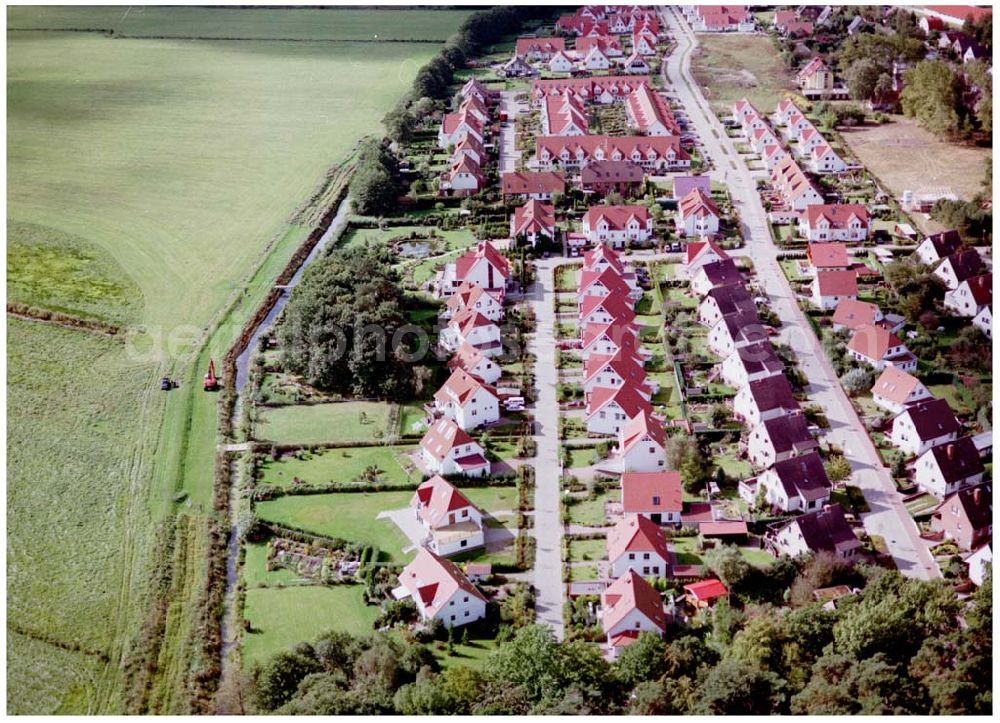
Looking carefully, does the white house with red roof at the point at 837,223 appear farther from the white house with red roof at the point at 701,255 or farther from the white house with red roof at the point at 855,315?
the white house with red roof at the point at 855,315

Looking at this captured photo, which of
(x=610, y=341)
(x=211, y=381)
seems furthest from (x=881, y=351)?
(x=211, y=381)

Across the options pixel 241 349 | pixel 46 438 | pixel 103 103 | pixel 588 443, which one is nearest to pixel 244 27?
pixel 103 103

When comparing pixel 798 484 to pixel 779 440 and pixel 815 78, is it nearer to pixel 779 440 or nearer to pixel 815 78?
pixel 779 440

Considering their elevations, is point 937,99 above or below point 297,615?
above

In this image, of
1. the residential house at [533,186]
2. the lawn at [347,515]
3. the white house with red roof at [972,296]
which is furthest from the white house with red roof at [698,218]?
the lawn at [347,515]

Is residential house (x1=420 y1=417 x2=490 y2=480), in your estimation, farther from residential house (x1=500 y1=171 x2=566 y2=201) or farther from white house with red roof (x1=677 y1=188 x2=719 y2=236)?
residential house (x1=500 y1=171 x2=566 y2=201)

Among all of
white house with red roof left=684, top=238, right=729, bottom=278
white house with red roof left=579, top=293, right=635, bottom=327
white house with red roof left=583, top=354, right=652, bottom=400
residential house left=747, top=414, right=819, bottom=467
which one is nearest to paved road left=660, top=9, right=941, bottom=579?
residential house left=747, top=414, right=819, bottom=467
